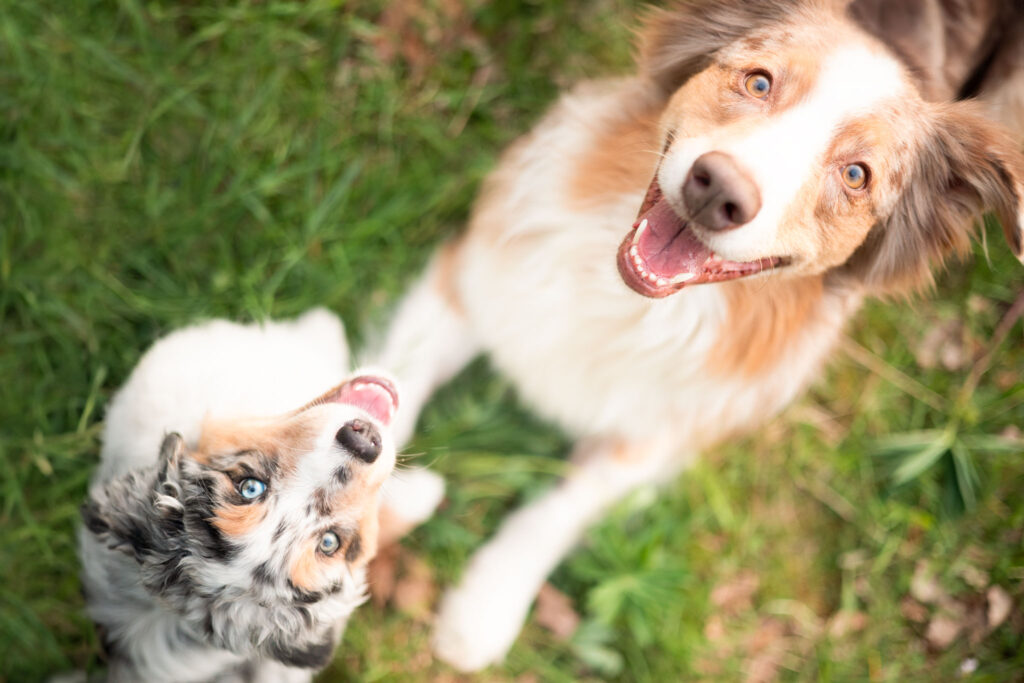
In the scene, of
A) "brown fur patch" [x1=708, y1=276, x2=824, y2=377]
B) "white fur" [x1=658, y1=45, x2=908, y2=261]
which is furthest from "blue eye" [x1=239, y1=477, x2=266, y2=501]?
"brown fur patch" [x1=708, y1=276, x2=824, y2=377]

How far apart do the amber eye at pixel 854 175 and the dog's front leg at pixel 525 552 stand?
1359mm

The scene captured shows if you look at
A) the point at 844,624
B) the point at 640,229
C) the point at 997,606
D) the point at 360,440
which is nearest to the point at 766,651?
the point at 844,624

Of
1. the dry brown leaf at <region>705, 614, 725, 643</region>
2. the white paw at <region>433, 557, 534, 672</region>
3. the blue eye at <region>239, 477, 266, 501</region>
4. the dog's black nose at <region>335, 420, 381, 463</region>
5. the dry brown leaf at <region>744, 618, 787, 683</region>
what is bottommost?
the dry brown leaf at <region>744, 618, 787, 683</region>

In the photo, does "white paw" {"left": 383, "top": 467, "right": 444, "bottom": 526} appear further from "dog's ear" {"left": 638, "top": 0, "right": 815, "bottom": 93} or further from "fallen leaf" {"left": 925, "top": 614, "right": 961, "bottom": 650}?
"fallen leaf" {"left": 925, "top": 614, "right": 961, "bottom": 650}

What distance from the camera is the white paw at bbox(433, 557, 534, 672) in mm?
3346

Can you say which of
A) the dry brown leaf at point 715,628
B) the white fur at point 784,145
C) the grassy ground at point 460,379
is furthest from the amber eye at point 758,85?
the dry brown leaf at point 715,628

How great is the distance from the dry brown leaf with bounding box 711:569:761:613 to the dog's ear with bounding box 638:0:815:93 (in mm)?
2548

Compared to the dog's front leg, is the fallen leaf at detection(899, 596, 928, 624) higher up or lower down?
lower down

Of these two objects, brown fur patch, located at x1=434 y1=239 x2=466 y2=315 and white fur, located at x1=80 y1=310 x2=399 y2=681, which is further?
brown fur patch, located at x1=434 y1=239 x2=466 y2=315

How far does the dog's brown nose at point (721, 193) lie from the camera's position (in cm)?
213

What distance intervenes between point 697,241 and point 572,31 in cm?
216

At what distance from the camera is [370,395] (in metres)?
2.59

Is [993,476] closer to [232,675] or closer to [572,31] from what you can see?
[572,31]

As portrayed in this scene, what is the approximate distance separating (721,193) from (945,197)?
908 mm
